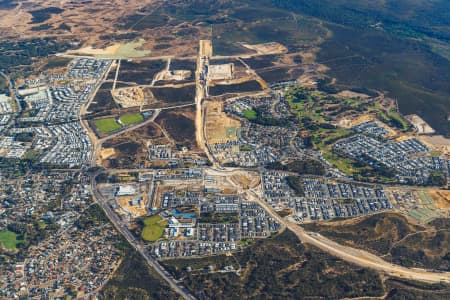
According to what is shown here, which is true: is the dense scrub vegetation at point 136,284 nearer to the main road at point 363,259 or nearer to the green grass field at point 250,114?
the main road at point 363,259

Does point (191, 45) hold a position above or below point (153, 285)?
above

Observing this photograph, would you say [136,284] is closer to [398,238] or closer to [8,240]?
[8,240]

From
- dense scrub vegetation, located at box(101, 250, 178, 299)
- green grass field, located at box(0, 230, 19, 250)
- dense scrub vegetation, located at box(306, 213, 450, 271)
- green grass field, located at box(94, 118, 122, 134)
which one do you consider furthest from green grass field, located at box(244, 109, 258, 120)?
green grass field, located at box(0, 230, 19, 250)

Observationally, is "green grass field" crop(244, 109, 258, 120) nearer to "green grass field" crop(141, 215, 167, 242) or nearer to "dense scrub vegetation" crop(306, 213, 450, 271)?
"dense scrub vegetation" crop(306, 213, 450, 271)

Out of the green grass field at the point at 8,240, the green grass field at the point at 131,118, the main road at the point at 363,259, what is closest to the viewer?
the main road at the point at 363,259

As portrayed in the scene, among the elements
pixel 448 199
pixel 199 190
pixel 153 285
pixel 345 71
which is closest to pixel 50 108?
pixel 199 190

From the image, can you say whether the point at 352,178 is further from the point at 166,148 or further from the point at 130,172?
the point at 130,172

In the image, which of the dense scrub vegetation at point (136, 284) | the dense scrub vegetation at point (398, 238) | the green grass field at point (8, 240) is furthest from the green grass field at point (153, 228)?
the dense scrub vegetation at point (398, 238)
